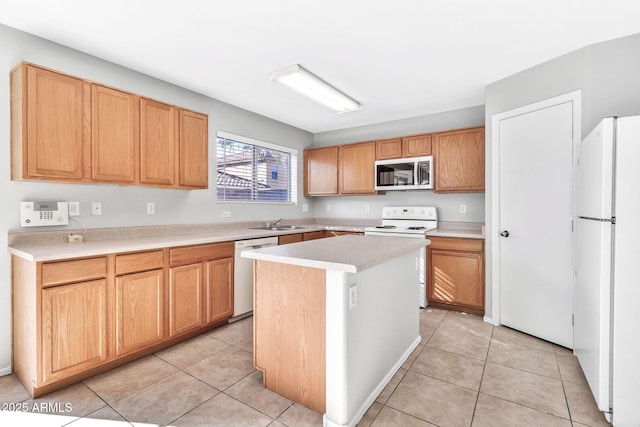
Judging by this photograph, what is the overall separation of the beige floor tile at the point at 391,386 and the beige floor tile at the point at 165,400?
1064mm

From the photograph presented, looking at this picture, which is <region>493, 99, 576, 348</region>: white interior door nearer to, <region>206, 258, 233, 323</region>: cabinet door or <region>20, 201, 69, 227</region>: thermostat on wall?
<region>206, 258, 233, 323</region>: cabinet door

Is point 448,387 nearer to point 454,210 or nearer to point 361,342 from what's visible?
point 361,342

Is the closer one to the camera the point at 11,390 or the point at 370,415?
the point at 370,415

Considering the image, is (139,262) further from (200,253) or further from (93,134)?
(93,134)

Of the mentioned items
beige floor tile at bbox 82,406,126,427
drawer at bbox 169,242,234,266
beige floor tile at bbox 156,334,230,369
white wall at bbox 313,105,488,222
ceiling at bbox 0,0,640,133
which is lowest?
beige floor tile at bbox 156,334,230,369

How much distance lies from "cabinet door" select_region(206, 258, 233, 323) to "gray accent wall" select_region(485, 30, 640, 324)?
3.27m

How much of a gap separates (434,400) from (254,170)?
337cm

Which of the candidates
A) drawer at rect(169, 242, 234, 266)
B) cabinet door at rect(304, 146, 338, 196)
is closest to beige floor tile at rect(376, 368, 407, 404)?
drawer at rect(169, 242, 234, 266)

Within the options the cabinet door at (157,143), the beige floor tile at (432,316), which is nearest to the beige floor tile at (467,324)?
the beige floor tile at (432,316)

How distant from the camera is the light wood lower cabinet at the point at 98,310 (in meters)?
1.87

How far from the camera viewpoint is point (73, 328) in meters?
1.98

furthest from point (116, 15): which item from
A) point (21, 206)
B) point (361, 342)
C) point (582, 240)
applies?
point (582, 240)

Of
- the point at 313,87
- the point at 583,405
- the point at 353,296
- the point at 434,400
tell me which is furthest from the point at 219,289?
the point at 583,405

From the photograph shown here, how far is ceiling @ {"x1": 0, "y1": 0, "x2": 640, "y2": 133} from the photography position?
1.95 metres
